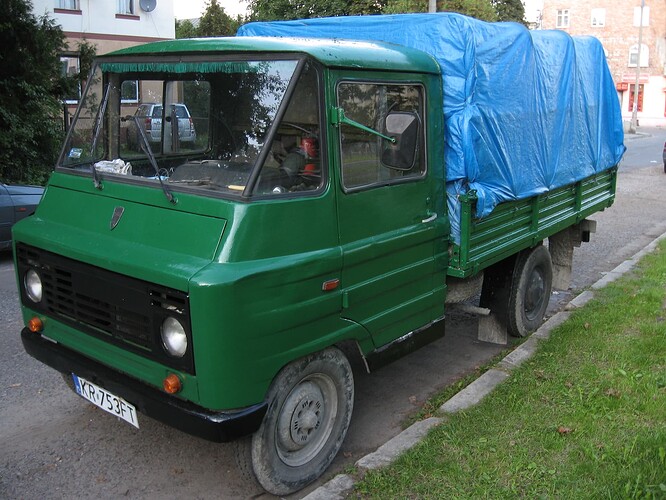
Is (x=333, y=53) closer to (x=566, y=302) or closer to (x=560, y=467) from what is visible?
(x=560, y=467)

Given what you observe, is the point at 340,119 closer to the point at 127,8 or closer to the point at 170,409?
the point at 170,409

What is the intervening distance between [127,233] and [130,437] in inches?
60.5

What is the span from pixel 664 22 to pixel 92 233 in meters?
60.4

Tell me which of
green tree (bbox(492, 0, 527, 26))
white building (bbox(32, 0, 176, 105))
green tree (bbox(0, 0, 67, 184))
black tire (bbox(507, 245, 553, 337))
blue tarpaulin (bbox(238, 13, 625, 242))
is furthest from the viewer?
green tree (bbox(492, 0, 527, 26))

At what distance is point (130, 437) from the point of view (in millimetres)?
4445

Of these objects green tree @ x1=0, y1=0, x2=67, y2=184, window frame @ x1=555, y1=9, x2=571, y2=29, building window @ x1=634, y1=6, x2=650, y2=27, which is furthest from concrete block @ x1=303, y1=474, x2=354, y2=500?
window frame @ x1=555, y1=9, x2=571, y2=29

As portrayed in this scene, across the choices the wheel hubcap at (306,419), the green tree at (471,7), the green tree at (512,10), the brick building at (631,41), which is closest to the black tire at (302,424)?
the wheel hubcap at (306,419)

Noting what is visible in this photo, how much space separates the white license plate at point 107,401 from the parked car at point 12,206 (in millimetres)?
5848

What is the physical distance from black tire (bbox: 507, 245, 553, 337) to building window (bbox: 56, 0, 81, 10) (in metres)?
20.7

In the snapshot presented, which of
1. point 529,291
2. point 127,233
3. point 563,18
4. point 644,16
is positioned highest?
point 563,18

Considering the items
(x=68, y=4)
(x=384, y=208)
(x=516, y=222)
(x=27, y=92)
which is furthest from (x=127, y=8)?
(x=384, y=208)

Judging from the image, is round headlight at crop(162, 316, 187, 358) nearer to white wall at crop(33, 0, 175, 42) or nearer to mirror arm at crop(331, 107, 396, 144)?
mirror arm at crop(331, 107, 396, 144)

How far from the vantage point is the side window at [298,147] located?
11.6ft

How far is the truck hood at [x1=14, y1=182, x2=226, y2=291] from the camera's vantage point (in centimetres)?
332
